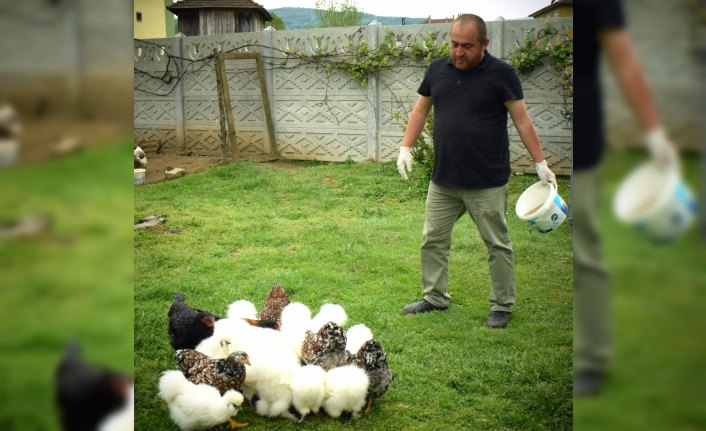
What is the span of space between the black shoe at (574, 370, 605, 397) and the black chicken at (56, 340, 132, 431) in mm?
478

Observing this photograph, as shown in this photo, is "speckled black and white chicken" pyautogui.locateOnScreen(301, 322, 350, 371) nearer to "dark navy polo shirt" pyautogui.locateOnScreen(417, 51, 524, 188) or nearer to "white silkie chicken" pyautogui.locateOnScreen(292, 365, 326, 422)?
"white silkie chicken" pyautogui.locateOnScreen(292, 365, 326, 422)

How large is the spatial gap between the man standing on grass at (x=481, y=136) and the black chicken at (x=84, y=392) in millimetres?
3942

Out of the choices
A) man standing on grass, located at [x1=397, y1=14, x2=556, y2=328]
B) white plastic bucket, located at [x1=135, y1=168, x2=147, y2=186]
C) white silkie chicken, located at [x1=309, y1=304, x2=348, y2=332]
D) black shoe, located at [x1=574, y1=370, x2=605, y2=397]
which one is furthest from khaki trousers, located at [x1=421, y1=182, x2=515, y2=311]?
white plastic bucket, located at [x1=135, y1=168, x2=147, y2=186]

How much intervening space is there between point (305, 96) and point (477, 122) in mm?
7273

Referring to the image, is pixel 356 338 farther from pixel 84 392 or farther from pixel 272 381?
pixel 84 392

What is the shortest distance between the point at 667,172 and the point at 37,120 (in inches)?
23.1

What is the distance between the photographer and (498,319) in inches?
177

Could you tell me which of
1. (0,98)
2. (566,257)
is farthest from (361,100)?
(0,98)

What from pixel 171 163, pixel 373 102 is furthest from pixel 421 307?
pixel 171 163

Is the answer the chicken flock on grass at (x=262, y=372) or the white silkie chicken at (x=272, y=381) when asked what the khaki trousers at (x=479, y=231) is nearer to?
the chicken flock on grass at (x=262, y=372)

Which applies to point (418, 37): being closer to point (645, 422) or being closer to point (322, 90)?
point (322, 90)

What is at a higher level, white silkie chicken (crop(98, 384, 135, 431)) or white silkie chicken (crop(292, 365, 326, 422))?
white silkie chicken (crop(98, 384, 135, 431))

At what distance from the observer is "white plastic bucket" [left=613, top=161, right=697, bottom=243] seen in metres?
0.57

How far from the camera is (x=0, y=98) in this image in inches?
25.1
